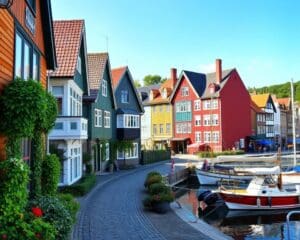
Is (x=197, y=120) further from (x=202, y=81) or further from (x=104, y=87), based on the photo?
(x=104, y=87)

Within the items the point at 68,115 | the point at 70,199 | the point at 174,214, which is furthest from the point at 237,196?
the point at 70,199

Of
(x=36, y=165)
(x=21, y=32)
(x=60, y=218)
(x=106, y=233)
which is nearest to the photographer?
(x=60, y=218)

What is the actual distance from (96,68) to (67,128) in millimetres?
12806

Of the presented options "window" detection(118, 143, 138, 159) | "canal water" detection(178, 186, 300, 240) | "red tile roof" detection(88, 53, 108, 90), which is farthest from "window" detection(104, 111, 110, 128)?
"canal water" detection(178, 186, 300, 240)

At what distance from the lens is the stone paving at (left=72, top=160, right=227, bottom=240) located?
1322 centimetres

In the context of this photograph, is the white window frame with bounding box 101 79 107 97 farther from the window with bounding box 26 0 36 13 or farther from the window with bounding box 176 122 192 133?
the window with bounding box 176 122 192 133

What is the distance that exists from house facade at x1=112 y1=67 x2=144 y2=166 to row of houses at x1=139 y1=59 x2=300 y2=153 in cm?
2180

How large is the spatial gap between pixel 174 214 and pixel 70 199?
21.8 ft

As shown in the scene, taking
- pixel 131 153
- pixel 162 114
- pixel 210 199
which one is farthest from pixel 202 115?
pixel 210 199

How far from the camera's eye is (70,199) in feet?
40.8

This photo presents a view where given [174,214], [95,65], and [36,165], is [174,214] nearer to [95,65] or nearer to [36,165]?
[36,165]

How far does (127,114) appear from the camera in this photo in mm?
41344

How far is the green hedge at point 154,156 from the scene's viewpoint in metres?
46.6

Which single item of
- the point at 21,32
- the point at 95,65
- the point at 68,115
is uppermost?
the point at 95,65
